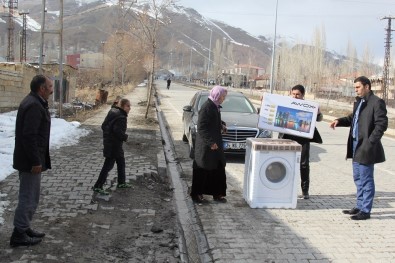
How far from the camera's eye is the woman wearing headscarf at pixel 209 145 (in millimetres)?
6863

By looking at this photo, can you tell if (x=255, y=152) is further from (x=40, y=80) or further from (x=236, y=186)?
(x=40, y=80)

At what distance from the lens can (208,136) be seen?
22.6ft

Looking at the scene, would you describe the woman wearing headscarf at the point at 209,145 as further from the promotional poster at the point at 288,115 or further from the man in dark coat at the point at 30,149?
the man in dark coat at the point at 30,149

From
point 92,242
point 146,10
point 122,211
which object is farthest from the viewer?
point 146,10

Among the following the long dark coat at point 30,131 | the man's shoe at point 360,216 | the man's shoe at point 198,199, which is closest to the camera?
the long dark coat at point 30,131

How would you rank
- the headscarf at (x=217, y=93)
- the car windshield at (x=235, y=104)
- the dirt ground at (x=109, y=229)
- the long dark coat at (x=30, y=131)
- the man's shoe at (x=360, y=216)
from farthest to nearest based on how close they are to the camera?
the car windshield at (x=235, y=104) → the headscarf at (x=217, y=93) → the man's shoe at (x=360, y=216) → the dirt ground at (x=109, y=229) → the long dark coat at (x=30, y=131)

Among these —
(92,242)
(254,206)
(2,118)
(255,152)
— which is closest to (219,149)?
(255,152)

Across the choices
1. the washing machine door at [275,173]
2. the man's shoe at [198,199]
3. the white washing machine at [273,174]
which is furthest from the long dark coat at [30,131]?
Answer: the washing machine door at [275,173]

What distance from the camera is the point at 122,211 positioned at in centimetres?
653

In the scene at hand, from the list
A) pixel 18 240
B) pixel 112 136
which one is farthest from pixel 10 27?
pixel 18 240

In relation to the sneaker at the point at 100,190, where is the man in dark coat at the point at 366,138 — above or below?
above

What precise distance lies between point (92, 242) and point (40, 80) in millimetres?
1885

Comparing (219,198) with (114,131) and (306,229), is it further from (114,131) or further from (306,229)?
(114,131)

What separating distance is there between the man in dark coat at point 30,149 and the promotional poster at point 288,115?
3.63 m
